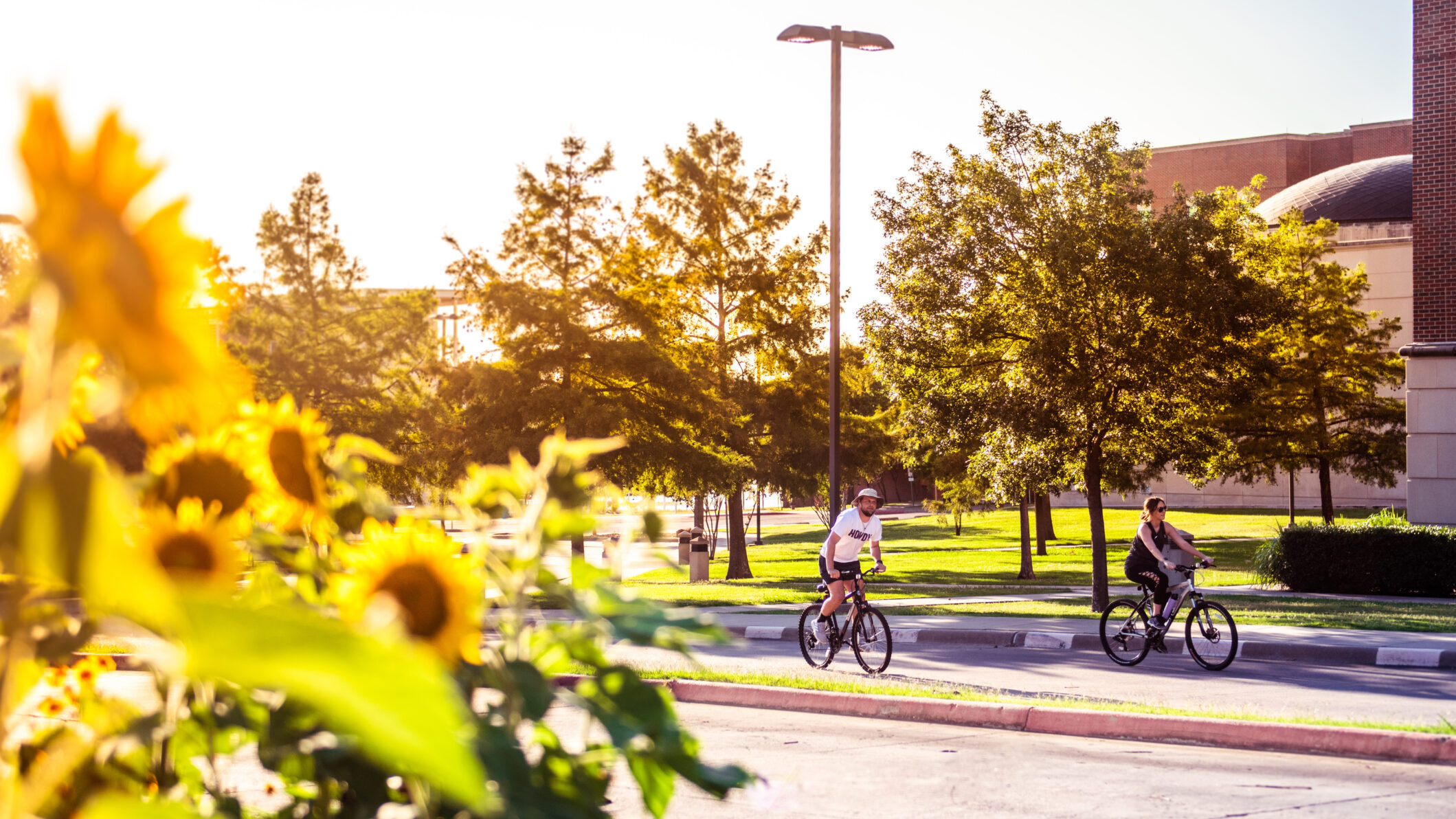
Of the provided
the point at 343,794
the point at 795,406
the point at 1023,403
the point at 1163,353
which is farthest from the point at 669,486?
the point at 343,794

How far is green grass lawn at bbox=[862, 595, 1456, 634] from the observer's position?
17.3m

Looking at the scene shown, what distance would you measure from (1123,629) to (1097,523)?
7.57m

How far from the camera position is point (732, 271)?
3397 centimetres

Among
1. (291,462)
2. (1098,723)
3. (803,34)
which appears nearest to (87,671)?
(291,462)

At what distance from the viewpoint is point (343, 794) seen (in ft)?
4.66

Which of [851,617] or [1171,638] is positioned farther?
[1171,638]

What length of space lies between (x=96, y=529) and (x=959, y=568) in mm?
37799

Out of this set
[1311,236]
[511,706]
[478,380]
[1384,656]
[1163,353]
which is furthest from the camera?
[1311,236]

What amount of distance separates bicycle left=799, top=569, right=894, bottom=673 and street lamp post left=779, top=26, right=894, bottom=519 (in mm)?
7069

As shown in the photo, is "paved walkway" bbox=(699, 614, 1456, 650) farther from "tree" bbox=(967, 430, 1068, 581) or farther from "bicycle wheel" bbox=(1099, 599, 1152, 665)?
"tree" bbox=(967, 430, 1068, 581)

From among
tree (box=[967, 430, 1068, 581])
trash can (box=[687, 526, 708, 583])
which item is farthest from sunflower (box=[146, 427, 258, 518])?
trash can (box=[687, 526, 708, 583])

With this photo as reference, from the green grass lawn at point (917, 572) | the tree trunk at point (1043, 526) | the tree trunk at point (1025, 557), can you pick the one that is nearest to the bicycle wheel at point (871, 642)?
the green grass lawn at point (917, 572)

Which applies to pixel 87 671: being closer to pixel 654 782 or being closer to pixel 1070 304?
pixel 654 782

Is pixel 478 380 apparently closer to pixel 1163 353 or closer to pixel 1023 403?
pixel 1023 403
